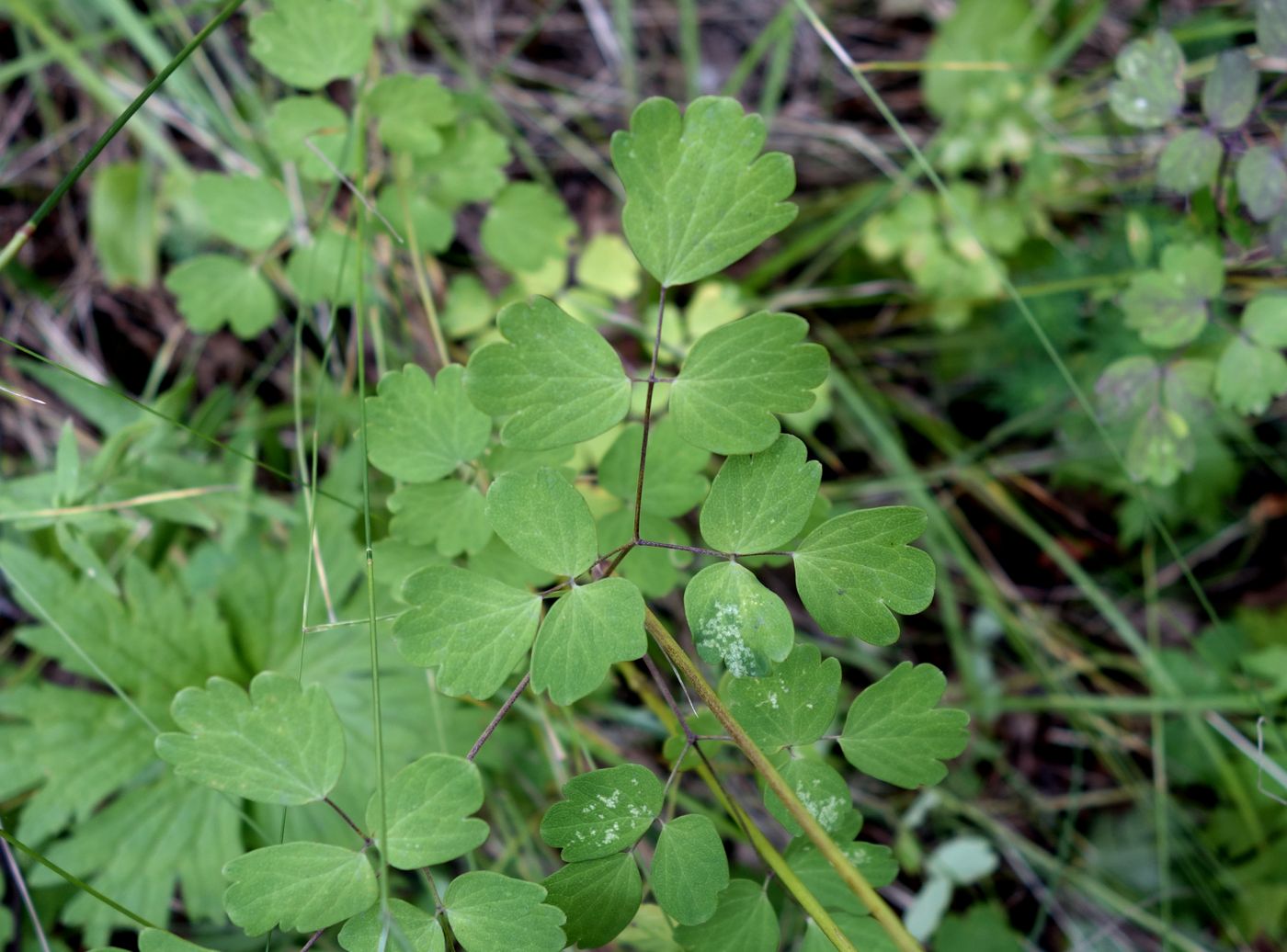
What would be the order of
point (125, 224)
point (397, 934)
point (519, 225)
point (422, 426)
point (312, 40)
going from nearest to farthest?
point (397, 934) → point (422, 426) → point (312, 40) → point (519, 225) → point (125, 224)

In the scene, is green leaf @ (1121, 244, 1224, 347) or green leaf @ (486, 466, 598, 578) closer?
green leaf @ (486, 466, 598, 578)

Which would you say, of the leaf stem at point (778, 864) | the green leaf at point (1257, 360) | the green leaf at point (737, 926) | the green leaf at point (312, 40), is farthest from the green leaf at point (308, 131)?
the green leaf at point (1257, 360)

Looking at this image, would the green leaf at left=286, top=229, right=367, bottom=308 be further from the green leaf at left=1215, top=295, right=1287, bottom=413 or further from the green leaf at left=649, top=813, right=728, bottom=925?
the green leaf at left=1215, top=295, right=1287, bottom=413

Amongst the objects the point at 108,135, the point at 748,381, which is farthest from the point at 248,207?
the point at 748,381

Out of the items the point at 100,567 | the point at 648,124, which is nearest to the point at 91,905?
the point at 100,567

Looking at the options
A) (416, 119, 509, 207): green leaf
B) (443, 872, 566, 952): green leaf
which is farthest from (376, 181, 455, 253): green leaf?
(443, 872, 566, 952): green leaf

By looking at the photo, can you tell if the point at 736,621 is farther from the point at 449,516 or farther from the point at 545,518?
the point at 449,516
